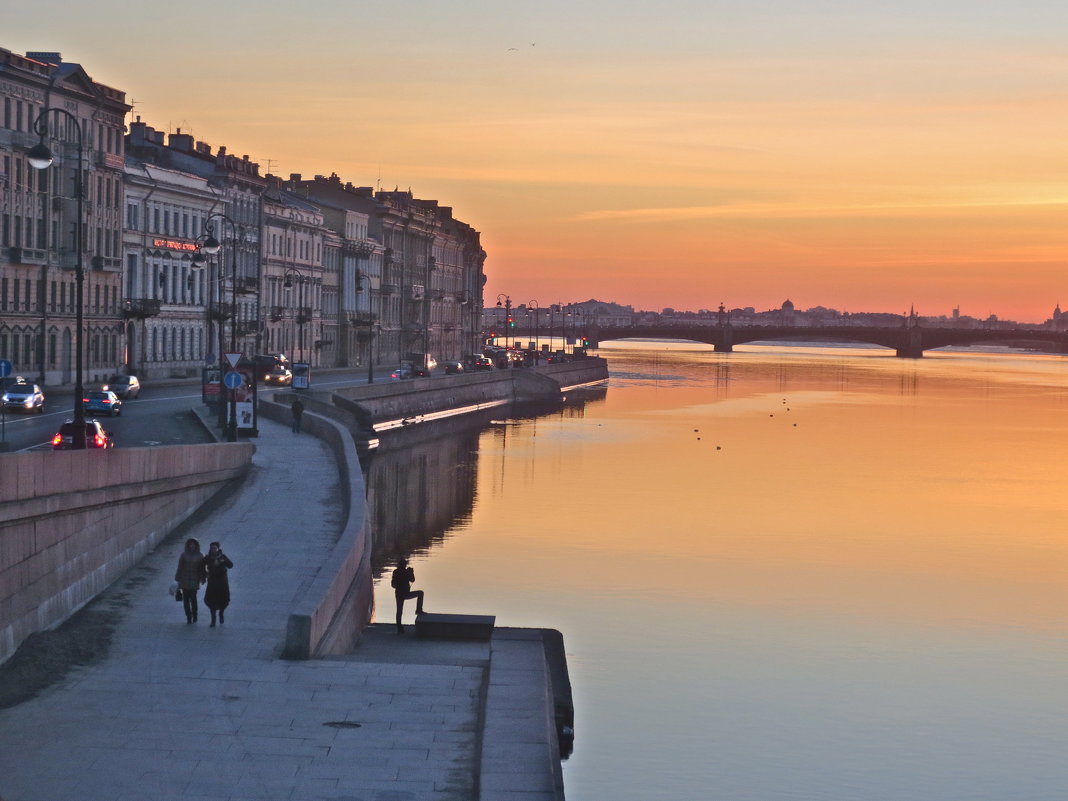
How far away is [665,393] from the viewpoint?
160500mm

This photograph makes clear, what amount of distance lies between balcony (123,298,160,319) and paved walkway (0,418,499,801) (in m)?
59.3

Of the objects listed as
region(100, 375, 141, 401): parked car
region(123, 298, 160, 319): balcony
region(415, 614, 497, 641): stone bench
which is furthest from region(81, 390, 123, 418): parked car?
region(415, 614, 497, 641): stone bench

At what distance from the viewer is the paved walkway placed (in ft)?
61.4

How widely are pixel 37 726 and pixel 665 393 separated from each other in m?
141

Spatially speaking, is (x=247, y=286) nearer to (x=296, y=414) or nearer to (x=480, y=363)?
(x=480, y=363)

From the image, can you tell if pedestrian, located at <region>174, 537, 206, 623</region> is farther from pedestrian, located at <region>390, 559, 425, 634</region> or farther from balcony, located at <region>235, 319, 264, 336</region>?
balcony, located at <region>235, 319, 264, 336</region>

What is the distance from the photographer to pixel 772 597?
4425cm

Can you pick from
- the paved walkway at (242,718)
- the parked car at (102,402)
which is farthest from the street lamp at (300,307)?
the paved walkway at (242,718)

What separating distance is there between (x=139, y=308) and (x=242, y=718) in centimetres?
6934

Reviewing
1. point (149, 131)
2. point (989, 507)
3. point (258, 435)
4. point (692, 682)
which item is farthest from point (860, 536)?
point (149, 131)

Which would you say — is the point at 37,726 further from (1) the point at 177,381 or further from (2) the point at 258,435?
(1) the point at 177,381

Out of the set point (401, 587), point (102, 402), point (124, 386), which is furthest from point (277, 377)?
point (401, 587)

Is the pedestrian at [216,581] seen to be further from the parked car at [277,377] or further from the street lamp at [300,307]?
the street lamp at [300,307]

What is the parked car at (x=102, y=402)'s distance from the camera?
57688 mm
